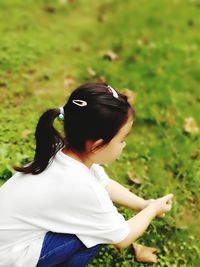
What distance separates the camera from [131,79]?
156 inches

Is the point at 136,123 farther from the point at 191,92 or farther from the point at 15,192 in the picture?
the point at 15,192

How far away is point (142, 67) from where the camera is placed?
13.5ft

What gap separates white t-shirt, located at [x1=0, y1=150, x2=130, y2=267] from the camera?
81.0 inches

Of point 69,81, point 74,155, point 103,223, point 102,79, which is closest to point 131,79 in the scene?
point 102,79

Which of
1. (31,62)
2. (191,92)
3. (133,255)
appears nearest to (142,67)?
(191,92)

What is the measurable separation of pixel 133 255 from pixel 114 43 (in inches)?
91.0

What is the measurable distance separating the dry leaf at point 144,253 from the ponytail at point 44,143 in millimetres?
840

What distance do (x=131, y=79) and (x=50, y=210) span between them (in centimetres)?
210

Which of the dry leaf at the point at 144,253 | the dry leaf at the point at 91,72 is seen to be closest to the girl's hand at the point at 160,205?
the dry leaf at the point at 144,253

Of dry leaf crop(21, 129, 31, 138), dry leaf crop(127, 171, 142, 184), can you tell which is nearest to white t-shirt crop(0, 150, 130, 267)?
dry leaf crop(127, 171, 142, 184)

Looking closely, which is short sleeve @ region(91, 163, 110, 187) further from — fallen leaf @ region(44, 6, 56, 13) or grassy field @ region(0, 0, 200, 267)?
fallen leaf @ region(44, 6, 56, 13)

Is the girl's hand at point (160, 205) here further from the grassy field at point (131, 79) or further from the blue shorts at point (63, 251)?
the blue shorts at point (63, 251)

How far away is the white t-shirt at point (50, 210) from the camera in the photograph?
2.06m

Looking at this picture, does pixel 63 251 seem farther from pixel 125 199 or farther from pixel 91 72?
pixel 91 72
